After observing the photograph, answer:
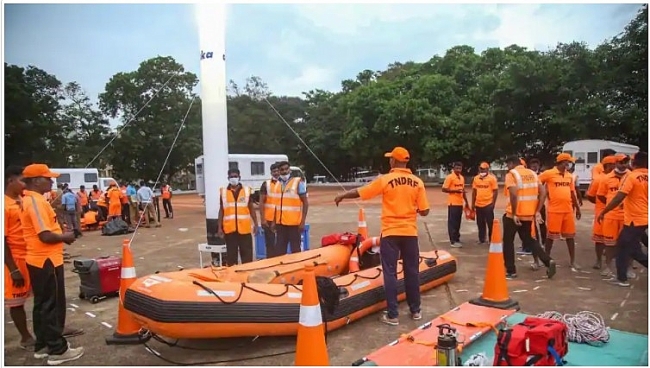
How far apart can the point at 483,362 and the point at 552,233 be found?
4.20 metres

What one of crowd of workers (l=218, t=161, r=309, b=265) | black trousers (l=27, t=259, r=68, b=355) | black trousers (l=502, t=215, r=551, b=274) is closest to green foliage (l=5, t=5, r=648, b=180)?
crowd of workers (l=218, t=161, r=309, b=265)

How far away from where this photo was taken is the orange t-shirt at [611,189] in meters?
6.48

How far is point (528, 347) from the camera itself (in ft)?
11.2

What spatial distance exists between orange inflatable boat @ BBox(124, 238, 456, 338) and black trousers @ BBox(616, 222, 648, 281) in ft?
10.2

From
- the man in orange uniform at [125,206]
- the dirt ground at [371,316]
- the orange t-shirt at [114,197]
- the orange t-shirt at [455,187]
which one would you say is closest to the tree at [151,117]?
the man in orange uniform at [125,206]

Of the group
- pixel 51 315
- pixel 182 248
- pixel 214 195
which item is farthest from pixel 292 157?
pixel 51 315

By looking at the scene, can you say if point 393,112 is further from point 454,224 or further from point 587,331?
point 587,331

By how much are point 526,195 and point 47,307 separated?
229 inches

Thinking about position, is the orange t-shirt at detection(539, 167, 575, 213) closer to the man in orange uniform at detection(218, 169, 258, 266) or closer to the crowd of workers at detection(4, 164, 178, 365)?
the man in orange uniform at detection(218, 169, 258, 266)

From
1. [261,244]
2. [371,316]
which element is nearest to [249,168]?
[261,244]

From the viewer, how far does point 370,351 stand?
14.1 ft

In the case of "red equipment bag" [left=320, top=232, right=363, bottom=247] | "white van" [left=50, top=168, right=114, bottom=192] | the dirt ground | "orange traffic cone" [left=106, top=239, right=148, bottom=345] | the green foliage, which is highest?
the green foliage

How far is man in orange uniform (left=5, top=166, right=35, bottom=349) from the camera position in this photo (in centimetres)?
431

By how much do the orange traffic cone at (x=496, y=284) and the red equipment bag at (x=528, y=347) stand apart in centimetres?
170
